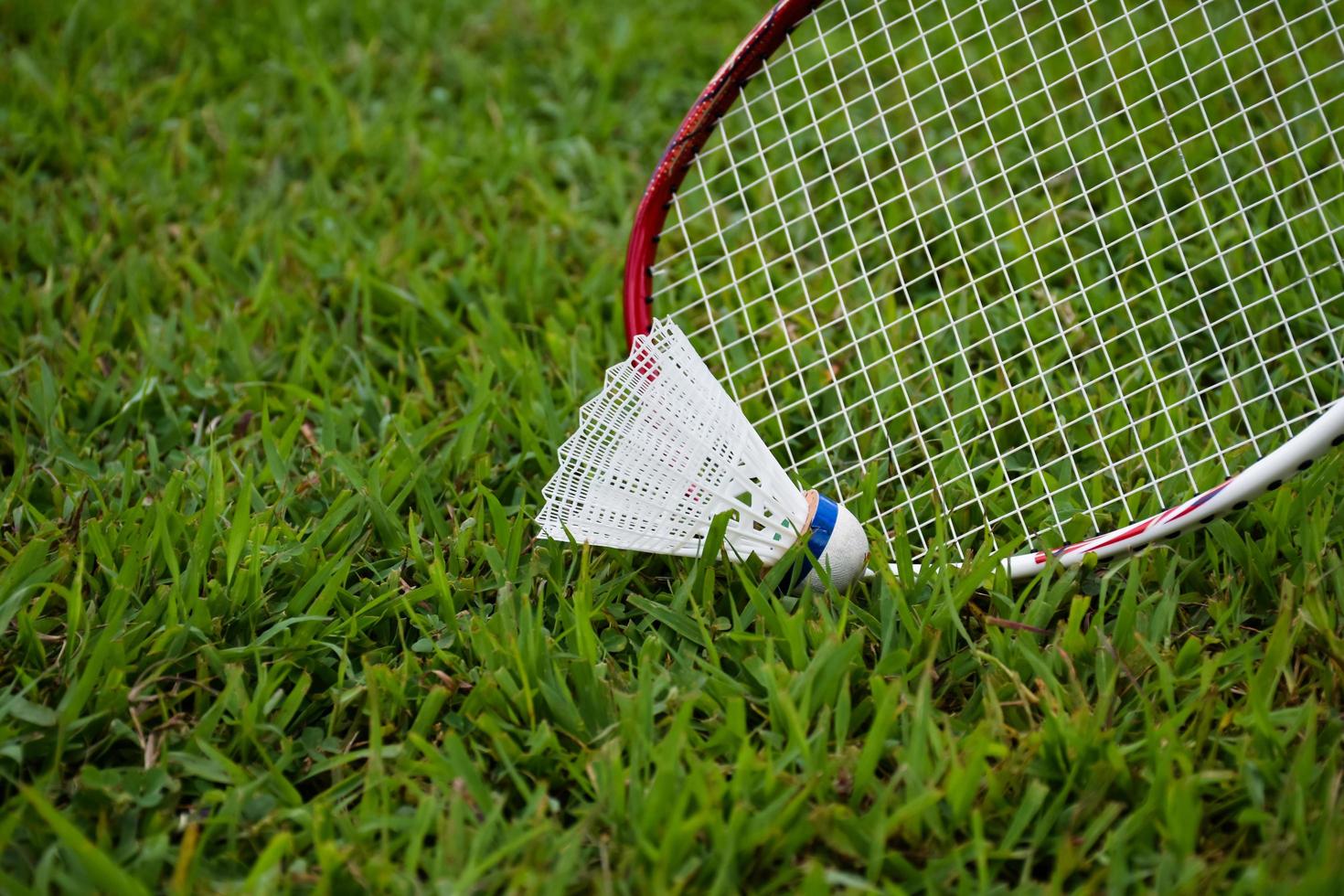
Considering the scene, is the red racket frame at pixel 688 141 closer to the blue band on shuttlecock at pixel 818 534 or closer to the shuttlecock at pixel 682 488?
the shuttlecock at pixel 682 488

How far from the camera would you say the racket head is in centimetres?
204

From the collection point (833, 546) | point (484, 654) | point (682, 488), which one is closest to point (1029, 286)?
point (833, 546)

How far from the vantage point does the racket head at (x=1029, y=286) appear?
80.4 inches

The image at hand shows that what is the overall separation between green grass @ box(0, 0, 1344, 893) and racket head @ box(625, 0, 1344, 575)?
7.8 inches

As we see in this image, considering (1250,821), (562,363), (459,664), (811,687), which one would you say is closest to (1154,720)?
(1250,821)

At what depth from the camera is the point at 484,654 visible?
177cm

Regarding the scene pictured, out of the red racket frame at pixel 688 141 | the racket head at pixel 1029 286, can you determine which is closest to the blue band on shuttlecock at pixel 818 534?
the racket head at pixel 1029 286

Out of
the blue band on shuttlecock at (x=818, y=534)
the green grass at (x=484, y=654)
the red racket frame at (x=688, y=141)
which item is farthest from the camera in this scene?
the red racket frame at (x=688, y=141)

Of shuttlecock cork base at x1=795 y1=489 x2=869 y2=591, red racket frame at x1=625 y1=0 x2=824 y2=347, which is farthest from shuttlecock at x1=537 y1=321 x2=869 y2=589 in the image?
red racket frame at x1=625 y1=0 x2=824 y2=347

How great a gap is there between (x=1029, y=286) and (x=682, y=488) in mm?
754

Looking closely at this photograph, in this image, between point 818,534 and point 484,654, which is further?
point 818,534

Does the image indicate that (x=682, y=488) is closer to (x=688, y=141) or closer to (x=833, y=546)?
(x=833, y=546)

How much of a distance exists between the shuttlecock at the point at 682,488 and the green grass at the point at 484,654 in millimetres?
70

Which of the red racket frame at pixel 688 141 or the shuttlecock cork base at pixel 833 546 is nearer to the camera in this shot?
the shuttlecock cork base at pixel 833 546
